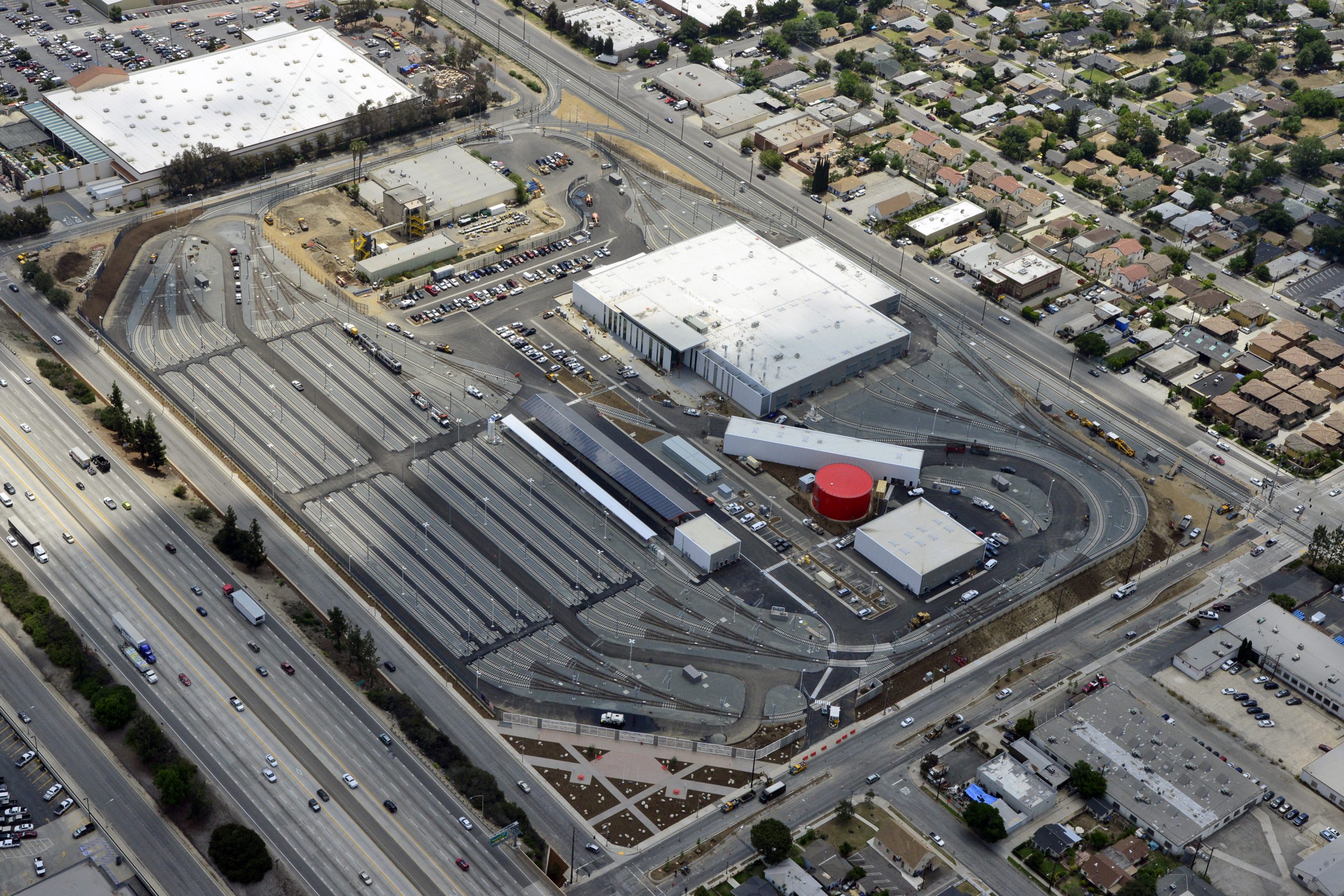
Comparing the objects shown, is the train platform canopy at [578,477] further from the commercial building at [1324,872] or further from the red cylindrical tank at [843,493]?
the commercial building at [1324,872]

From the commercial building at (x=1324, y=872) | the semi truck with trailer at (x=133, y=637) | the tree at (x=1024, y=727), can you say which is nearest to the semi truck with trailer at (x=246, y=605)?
the semi truck with trailer at (x=133, y=637)

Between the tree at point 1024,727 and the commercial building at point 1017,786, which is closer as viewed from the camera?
the commercial building at point 1017,786

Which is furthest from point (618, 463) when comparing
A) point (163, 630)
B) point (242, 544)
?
point (163, 630)

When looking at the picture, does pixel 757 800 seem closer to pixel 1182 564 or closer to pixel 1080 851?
pixel 1080 851

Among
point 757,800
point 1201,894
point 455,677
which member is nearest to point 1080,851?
point 1201,894

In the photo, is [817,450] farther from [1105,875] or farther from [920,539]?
[1105,875]
